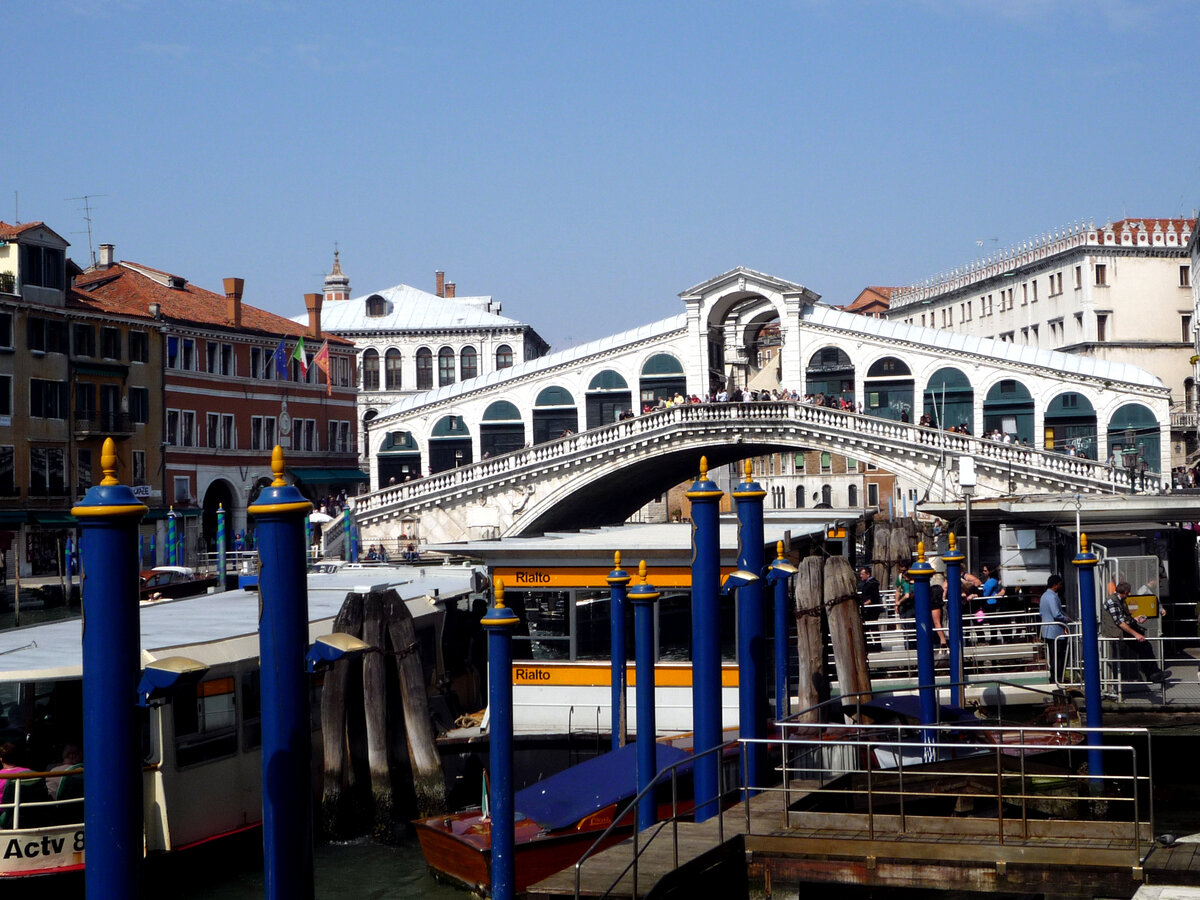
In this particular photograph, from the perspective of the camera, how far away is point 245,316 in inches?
1420

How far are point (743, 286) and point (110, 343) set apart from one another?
13.7 metres

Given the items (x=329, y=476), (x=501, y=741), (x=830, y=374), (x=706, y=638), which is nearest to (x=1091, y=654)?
(x=706, y=638)

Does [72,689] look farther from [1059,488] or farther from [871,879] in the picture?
[1059,488]

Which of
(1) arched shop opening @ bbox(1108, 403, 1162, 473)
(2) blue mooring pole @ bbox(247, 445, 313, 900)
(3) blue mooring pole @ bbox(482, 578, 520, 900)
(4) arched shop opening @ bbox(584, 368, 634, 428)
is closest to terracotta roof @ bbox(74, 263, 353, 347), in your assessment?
(4) arched shop opening @ bbox(584, 368, 634, 428)

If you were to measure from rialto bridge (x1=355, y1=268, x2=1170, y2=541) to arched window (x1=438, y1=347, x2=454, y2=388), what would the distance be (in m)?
10.8

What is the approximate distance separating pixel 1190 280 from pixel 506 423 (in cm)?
2052

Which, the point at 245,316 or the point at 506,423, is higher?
the point at 245,316

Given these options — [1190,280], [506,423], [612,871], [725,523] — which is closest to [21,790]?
[612,871]

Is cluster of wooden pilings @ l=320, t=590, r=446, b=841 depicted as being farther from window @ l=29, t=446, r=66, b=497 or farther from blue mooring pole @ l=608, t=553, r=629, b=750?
window @ l=29, t=446, r=66, b=497

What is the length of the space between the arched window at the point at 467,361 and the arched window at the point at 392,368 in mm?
1921

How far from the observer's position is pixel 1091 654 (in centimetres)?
986

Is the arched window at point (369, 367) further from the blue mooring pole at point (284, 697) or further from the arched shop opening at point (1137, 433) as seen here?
the blue mooring pole at point (284, 697)

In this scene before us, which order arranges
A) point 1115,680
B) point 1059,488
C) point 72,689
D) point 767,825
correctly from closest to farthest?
point 767,825 < point 72,689 < point 1115,680 < point 1059,488

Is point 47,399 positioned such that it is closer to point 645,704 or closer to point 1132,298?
point 645,704
